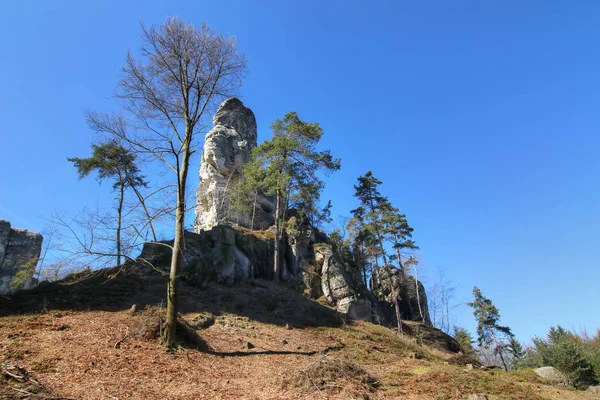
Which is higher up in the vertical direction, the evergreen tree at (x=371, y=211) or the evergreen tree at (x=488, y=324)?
the evergreen tree at (x=371, y=211)

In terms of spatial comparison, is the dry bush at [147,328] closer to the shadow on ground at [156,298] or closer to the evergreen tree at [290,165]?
the shadow on ground at [156,298]

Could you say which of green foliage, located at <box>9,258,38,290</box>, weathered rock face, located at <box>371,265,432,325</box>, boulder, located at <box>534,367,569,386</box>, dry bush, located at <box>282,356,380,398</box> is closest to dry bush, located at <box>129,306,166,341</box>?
dry bush, located at <box>282,356,380,398</box>

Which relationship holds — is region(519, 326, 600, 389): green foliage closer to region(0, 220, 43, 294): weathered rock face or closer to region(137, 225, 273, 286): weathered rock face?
region(137, 225, 273, 286): weathered rock face

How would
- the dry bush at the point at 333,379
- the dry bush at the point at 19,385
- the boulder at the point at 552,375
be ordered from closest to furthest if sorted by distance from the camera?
the dry bush at the point at 19,385 < the dry bush at the point at 333,379 < the boulder at the point at 552,375

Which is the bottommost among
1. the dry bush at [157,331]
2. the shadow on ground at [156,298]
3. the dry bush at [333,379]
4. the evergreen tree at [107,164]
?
the dry bush at [333,379]

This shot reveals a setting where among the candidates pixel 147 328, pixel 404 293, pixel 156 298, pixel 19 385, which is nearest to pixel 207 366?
pixel 147 328

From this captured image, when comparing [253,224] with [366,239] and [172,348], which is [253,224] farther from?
[172,348]

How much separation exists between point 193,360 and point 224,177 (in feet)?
88.4

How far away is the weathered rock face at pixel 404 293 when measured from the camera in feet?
108

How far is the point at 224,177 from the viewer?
34.2 metres

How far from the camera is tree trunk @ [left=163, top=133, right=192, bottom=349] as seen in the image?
Result: 9.09m

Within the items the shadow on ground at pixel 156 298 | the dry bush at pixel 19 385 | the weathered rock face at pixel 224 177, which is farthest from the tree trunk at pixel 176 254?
the weathered rock face at pixel 224 177

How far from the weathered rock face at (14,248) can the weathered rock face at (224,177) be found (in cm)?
1304

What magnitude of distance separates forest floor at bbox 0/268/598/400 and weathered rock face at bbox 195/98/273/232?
664 inches
